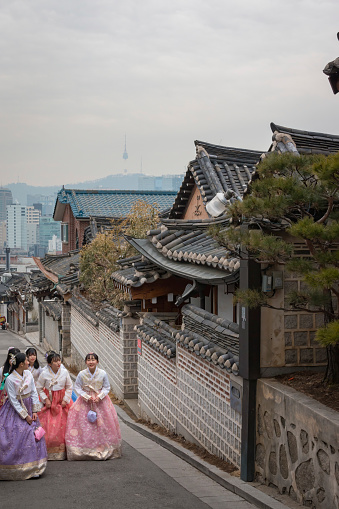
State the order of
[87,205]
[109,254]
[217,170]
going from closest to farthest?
[217,170]
[109,254]
[87,205]

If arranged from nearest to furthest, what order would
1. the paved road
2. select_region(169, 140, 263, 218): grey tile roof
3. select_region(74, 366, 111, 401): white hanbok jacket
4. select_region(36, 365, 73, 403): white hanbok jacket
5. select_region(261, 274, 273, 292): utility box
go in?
the paved road < select_region(261, 274, 273, 292): utility box < select_region(74, 366, 111, 401): white hanbok jacket < select_region(36, 365, 73, 403): white hanbok jacket < select_region(169, 140, 263, 218): grey tile roof

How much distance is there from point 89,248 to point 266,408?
16.4 metres

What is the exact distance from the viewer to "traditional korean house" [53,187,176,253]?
42156 millimetres

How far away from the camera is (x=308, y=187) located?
7.30 meters

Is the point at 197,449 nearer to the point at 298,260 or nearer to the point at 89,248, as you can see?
the point at 298,260

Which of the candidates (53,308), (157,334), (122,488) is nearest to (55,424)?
(122,488)

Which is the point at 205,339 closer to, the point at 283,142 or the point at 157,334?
the point at 283,142

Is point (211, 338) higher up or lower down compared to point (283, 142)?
lower down

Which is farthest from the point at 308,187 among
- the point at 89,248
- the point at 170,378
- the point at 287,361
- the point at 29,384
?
the point at 89,248

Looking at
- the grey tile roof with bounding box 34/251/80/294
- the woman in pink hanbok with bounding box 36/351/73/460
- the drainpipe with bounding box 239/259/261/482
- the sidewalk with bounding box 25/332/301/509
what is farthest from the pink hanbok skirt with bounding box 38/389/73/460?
the grey tile roof with bounding box 34/251/80/294

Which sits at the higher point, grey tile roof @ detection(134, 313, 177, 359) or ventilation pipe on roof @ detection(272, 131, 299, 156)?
ventilation pipe on roof @ detection(272, 131, 299, 156)

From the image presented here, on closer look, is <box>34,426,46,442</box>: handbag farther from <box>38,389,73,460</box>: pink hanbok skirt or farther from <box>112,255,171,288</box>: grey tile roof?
<box>112,255,171,288</box>: grey tile roof

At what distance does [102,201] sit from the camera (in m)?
43.7

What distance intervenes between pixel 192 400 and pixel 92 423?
6.22 ft
